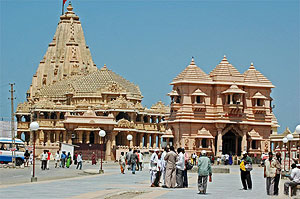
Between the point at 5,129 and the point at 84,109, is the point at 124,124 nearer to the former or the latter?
the point at 84,109

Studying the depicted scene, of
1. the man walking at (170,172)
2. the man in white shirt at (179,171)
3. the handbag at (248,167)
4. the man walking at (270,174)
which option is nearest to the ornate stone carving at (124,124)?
the handbag at (248,167)

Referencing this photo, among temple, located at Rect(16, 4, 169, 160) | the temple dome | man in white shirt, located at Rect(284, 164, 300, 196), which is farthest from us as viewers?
the temple dome

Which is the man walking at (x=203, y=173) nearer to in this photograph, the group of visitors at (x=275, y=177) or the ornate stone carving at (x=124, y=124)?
the group of visitors at (x=275, y=177)

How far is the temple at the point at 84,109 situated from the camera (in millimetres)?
88938

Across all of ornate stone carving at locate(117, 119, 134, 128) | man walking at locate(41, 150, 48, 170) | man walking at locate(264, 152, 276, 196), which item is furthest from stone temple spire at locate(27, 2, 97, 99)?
man walking at locate(264, 152, 276, 196)

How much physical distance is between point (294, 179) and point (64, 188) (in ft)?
26.1

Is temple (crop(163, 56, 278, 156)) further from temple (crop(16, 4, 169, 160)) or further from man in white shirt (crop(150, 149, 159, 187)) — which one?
man in white shirt (crop(150, 149, 159, 187))

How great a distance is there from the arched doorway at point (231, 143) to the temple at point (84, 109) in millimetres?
13031

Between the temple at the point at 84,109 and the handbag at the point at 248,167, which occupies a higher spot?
the temple at the point at 84,109

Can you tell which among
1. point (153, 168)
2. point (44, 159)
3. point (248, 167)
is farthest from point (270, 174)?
point (44, 159)

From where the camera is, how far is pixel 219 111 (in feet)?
254

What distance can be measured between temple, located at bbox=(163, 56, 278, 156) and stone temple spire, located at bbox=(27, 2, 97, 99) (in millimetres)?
38682

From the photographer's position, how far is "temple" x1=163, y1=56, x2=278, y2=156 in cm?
7694

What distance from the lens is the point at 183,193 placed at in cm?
2605
